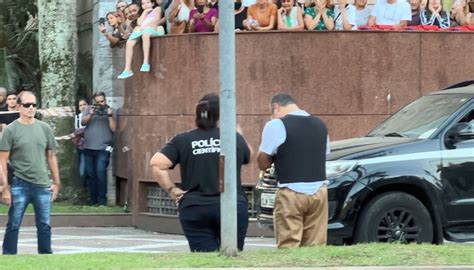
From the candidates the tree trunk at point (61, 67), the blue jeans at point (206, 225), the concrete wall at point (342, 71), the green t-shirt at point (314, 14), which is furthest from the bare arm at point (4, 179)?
the tree trunk at point (61, 67)

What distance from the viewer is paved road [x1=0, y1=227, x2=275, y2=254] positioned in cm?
1405

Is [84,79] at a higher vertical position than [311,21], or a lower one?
lower

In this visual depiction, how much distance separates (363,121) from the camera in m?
15.9

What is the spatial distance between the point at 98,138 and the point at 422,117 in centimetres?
781

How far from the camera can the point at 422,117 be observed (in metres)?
12.0

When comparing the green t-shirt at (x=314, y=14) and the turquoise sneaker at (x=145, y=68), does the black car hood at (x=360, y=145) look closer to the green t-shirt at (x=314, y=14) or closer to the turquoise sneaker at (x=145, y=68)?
the green t-shirt at (x=314, y=14)

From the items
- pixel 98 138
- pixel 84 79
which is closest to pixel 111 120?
A: pixel 98 138

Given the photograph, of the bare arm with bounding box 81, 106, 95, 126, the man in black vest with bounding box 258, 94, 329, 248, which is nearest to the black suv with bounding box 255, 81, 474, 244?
the man in black vest with bounding box 258, 94, 329, 248

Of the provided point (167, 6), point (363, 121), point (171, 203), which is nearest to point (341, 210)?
point (363, 121)

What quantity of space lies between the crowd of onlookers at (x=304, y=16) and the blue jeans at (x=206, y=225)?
7467mm

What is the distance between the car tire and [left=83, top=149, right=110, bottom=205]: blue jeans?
8.15 metres

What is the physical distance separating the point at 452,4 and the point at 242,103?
3924 mm

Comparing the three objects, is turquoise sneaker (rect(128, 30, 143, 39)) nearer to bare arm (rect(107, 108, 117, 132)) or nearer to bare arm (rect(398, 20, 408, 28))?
bare arm (rect(107, 108, 117, 132))

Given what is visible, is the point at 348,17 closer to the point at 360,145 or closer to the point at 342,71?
the point at 342,71
